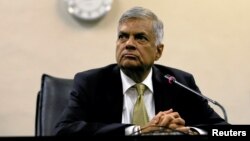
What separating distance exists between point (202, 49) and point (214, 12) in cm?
27

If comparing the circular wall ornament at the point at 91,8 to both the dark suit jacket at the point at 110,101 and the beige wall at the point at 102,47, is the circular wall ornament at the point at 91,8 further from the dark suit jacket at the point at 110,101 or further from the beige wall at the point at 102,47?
the dark suit jacket at the point at 110,101

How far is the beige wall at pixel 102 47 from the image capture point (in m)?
3.12

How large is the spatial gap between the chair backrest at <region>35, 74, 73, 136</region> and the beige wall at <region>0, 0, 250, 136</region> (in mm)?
1008

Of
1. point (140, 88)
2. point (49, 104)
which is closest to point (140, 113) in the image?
point (140, 88)

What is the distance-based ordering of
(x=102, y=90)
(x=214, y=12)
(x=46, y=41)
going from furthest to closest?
1. (x=214, y=12)
2. (x=46, y=41)
3. (x=102, y=90)

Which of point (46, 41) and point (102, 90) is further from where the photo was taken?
point (46, 41)

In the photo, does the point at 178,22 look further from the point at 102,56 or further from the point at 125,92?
the point at 125,92

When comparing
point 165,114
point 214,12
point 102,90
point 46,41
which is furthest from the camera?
point 214,12

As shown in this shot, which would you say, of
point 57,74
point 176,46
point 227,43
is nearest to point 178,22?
point 176,46

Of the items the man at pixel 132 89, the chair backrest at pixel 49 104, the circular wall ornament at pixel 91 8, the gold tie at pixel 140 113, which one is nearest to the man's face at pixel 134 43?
the man at pixel 132 89

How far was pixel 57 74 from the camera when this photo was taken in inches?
125

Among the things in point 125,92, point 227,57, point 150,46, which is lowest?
point 125,92

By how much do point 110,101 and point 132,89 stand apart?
0.13 meters

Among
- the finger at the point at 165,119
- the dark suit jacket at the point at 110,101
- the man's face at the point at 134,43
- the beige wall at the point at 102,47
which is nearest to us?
the finger at the point at 165,119
